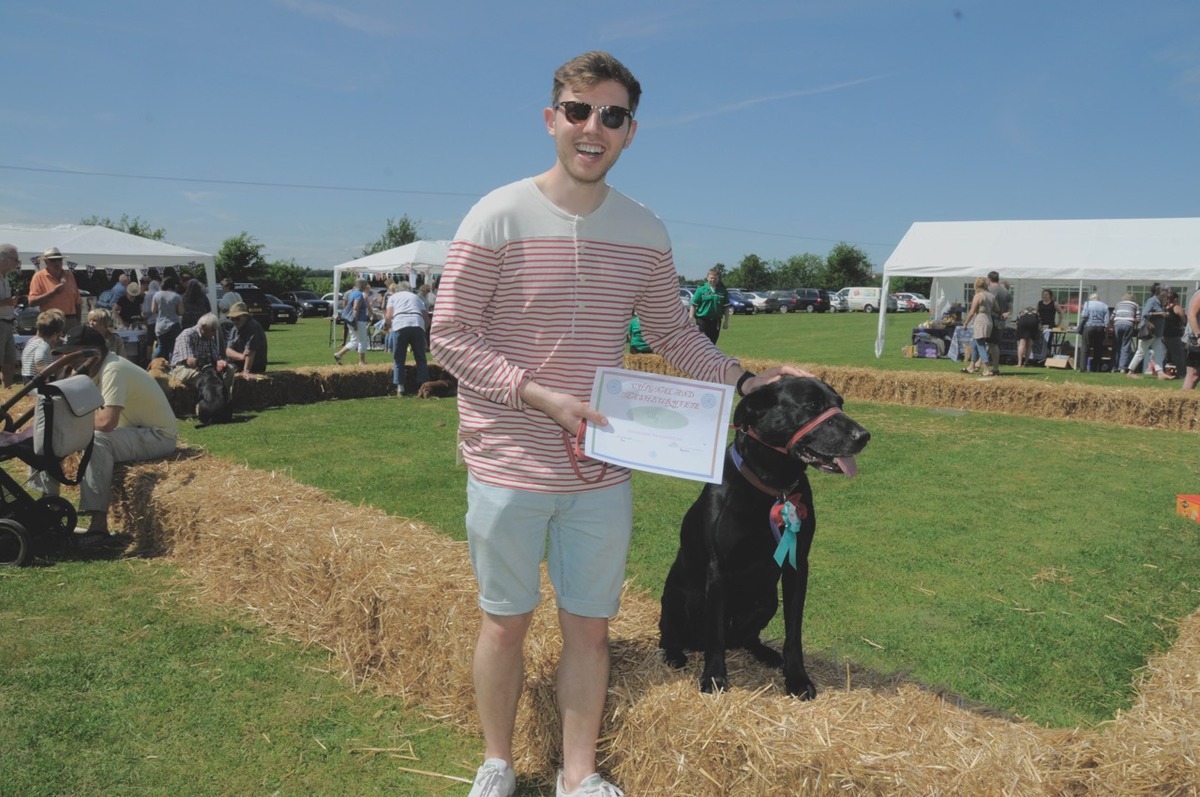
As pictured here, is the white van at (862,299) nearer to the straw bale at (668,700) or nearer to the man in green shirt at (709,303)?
the man in green shirt at (709,303)

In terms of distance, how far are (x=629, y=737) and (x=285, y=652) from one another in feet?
6.87

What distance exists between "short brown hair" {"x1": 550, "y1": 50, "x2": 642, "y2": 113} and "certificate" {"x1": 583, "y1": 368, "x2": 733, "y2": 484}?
2.56 feet

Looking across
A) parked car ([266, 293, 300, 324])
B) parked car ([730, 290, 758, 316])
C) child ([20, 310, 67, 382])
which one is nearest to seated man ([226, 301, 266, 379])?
child ([20, 310, 67, 382])

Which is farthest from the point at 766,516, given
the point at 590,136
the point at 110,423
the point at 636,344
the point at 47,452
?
the point at 636,344

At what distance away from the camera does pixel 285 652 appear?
4.05 meters

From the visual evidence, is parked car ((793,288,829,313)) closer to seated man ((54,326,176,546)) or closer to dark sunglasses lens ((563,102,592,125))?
seated man ((54,326,176,546))

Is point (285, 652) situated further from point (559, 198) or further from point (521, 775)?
point (559, 198)

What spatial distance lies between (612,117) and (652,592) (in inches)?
119

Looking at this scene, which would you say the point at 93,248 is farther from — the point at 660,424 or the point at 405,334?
the point at 660,424

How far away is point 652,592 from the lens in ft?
Answer: 15.5

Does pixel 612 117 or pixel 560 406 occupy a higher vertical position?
pixel 612 117

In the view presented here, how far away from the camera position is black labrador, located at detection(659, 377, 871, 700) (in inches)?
102

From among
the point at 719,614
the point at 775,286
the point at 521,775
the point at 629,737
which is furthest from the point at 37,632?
the point at 775,286

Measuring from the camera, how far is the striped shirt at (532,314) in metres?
2.30
